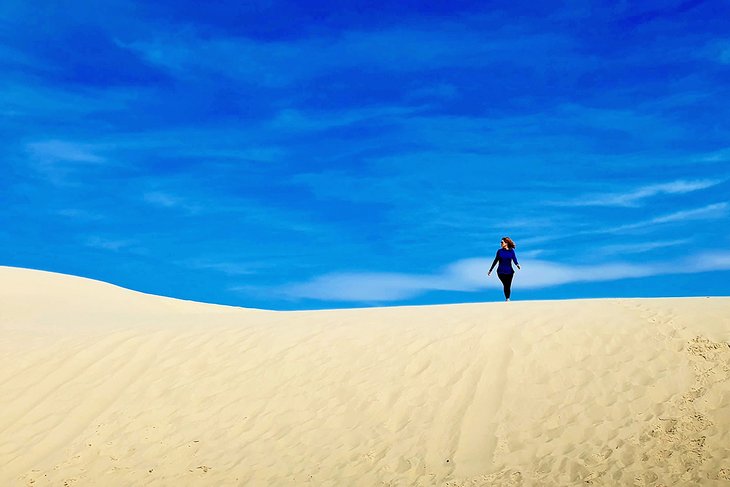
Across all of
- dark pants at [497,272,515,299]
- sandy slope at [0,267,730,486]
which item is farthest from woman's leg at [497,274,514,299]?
sandy slope at [0,267,730,486]

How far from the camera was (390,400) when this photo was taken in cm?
1170

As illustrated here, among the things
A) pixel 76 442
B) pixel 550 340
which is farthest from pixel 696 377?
pixel 76 442

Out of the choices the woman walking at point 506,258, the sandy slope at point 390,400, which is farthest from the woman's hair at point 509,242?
the sandy slope at point 390,400

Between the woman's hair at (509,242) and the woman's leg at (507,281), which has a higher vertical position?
the woman's hair at (509,242)

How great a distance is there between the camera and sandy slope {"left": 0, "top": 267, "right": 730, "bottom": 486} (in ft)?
31.9

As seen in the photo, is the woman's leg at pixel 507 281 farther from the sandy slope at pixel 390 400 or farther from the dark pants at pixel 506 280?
the sandy slope at pixel 390 400

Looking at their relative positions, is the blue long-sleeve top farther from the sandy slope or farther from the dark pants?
the sandy slope

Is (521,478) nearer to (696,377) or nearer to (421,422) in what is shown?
(421,422)

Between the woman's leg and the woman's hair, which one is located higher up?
the woman's hair

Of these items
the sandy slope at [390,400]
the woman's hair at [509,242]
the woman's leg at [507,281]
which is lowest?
the sandy slope at [390,400]

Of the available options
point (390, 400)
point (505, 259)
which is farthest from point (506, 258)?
point (390, 400)

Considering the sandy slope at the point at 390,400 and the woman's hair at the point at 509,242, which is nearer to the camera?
the sandy slope at the point at 390,400

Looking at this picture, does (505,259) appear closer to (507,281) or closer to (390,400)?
(507,281)

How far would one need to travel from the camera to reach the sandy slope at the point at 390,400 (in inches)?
382
